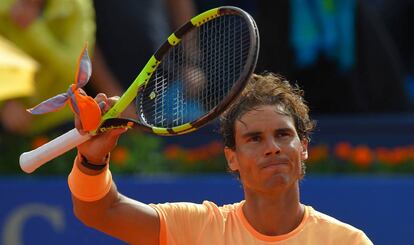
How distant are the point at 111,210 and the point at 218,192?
242 centimetres

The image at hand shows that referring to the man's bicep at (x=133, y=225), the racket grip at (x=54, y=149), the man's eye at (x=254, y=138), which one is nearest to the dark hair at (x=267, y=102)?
the man's eye at (x=254, y=138)

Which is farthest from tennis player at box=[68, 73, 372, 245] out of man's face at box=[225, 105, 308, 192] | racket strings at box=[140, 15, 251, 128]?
racket strings at box=[140, 15, 251, 128]

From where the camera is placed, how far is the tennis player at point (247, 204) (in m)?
4.09

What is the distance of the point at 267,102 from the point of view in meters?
4.22

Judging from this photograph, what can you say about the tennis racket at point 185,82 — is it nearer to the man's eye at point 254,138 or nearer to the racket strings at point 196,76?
the racket strings at point 196,76

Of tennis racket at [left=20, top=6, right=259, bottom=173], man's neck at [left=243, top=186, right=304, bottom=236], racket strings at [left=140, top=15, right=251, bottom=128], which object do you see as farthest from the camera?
racket strings at [left=140, top=15, right=251, bottom=128]

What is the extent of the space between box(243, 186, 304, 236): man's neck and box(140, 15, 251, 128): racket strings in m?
0.38

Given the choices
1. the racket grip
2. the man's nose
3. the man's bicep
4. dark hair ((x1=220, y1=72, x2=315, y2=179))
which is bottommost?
the man's bicep

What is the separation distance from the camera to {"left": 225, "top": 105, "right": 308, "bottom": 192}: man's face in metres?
4.08

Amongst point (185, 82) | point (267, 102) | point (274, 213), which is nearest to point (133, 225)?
point (274, 213)

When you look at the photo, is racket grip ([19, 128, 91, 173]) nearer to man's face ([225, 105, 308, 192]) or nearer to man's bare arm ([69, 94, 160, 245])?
man's bare arm ([69, 94, 160, 245])

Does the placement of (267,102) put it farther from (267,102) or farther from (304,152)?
(304,152)

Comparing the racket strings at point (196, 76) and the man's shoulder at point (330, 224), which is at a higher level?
the racket strings at point (196, 76)

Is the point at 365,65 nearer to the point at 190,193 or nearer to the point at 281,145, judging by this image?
the point at 190,193
